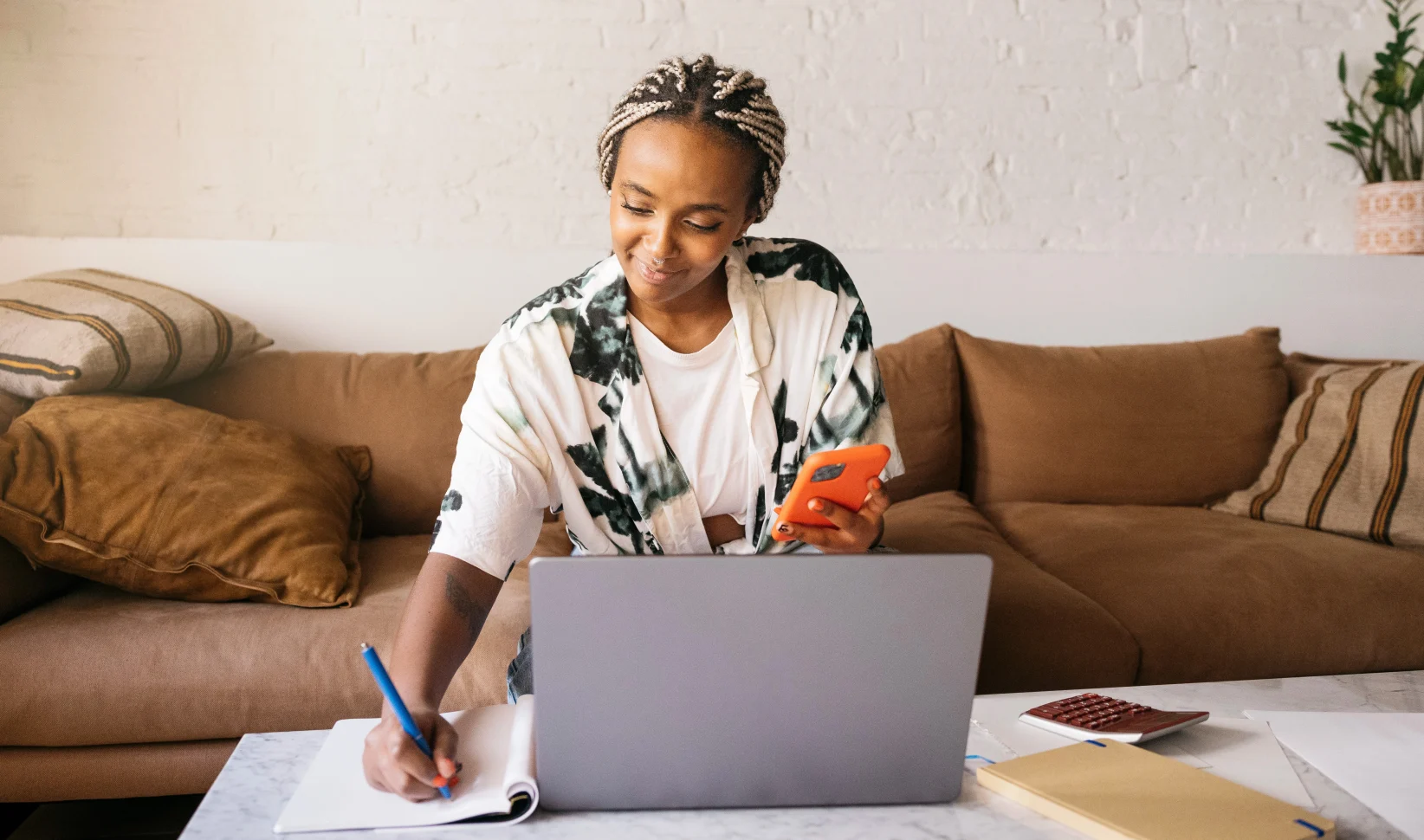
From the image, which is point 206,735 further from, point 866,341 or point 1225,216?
point 1225,216

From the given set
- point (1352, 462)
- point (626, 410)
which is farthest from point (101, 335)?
point (1352, 462)

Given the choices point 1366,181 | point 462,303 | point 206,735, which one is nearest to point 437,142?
point 462,303

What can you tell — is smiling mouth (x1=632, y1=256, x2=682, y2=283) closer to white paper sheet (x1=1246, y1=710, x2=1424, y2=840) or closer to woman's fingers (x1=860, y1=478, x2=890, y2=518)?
woman's fingers (x1=860, y1=478, x2=890, y2=518)

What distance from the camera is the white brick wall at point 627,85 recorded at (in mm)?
2443

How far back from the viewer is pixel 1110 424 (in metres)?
2.39

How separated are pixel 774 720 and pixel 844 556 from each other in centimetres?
13

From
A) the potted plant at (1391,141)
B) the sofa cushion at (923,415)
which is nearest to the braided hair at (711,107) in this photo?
the sofa cushion at (923,415)

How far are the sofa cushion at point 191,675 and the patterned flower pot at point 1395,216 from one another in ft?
8.31

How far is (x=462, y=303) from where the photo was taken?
2.55 meters

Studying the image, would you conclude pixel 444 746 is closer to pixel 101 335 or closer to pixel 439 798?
pixel 439 798

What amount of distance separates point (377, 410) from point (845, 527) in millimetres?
1406

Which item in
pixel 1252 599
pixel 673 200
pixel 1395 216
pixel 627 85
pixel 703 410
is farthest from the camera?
pixel 1395 216

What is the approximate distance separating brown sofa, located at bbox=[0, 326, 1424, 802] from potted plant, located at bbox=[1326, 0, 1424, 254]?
563 millimetres

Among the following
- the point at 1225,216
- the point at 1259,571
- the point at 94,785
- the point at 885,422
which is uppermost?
the point at 1225,216
